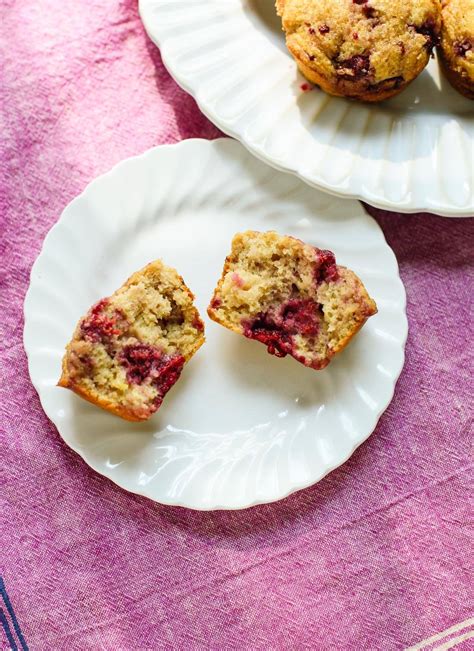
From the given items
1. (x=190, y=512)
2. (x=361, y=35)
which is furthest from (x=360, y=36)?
(x=190, y=512)

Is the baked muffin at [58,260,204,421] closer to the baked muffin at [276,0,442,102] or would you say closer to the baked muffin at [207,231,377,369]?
the baked muffin at [207,231,377,369]

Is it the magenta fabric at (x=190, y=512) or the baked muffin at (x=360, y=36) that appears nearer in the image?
the baked muffin at (x=360, y=36)

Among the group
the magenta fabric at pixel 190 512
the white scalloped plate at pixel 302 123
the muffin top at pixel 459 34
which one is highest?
the muffin top at pixel 459 34

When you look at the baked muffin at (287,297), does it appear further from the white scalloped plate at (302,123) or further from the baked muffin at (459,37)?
the baked muffin at (459,37)

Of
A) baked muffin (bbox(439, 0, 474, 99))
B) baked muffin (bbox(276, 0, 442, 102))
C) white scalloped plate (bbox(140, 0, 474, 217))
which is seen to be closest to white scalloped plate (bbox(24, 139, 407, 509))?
white scalloped plate (bbox(140, 0, 474, 217))

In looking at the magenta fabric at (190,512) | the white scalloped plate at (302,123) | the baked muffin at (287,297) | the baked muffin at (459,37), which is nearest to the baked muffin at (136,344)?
the baked muffin at (287,297)

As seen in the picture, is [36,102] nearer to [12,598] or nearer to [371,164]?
[371,164]
